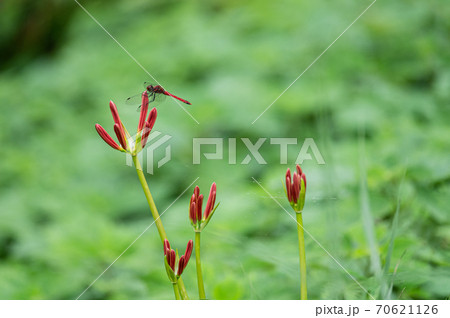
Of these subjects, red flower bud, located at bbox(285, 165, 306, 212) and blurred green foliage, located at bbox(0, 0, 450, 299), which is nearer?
red flower bud, located at bbox(285, 165, 306, 212)

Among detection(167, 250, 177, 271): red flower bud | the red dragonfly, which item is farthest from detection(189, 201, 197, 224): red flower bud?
the red dragonfly

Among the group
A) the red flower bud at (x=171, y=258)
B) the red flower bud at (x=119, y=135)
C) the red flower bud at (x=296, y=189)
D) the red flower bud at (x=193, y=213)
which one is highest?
the red flower bud at (x=119, y=135)

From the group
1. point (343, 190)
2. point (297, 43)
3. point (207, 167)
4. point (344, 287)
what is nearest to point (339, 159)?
point (343, 190)

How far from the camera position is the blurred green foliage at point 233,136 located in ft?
2.06

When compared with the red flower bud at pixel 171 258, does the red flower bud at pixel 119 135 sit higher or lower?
higher

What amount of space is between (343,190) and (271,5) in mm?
1465

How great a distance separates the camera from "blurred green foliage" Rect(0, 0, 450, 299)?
629 millimetres

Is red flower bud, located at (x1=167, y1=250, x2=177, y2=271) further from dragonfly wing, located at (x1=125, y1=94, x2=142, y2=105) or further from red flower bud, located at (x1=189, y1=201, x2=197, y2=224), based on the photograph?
dragonfly wing, located at (x1=125, y1=94, x2=142, y2=105)

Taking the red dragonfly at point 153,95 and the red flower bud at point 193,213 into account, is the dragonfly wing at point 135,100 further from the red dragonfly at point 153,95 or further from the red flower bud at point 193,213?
the red flower bud at point 193,213

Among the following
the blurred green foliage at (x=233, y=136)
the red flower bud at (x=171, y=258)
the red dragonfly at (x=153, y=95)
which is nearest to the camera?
the red flower bud at (x=171, y=258)

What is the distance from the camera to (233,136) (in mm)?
1397

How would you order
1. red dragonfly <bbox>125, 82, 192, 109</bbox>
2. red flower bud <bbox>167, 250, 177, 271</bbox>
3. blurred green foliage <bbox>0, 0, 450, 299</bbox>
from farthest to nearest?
blurred green foliage <bbox>0, 0, 450, 299</bbox> → red dragonfly <bbox>125, 82, 192, 109</bbox> → red flower bud <bbox>167, 250, 177, 271</bbox>

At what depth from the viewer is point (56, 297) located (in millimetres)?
767

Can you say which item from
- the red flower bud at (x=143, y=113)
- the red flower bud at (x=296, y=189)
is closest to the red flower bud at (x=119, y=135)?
the red flower bud at (x=143, y=113)
